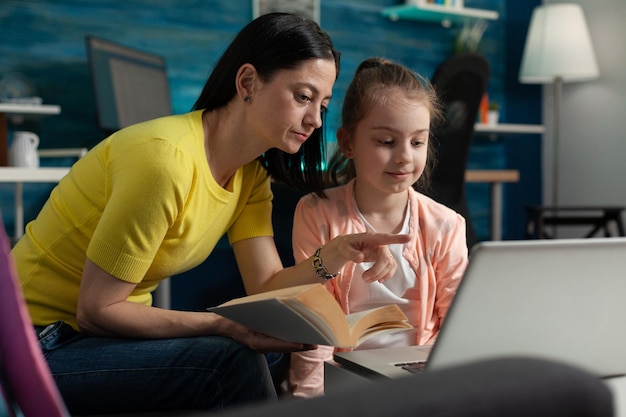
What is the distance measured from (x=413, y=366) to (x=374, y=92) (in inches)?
28.0

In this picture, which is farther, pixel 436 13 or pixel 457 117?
pixel 436 13

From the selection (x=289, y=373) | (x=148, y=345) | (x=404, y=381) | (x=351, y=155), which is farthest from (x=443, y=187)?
(x=404, y=381)

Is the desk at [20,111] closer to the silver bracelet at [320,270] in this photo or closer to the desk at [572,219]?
the silver bracelet at [320,270]

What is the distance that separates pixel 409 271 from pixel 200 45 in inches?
101

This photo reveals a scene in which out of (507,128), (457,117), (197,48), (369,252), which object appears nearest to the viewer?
(369,252)

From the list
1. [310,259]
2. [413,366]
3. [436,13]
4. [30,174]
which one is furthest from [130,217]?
[436,13]

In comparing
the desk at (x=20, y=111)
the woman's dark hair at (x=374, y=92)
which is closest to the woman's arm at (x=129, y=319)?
the woman's dark hair at (x=374, y=92)

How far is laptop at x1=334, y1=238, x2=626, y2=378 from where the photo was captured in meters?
0.80

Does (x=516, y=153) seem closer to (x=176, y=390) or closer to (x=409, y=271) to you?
(x=409, y=271)

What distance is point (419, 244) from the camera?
1.46 m

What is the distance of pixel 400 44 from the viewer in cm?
436

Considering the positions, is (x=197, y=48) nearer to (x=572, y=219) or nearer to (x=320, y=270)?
(x=572, y=219)

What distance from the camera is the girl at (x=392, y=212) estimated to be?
1422 mm

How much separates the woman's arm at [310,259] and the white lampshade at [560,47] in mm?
3122
